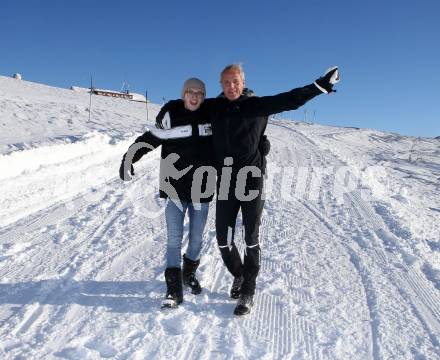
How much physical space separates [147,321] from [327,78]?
227 cm

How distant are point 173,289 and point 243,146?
1.32 m

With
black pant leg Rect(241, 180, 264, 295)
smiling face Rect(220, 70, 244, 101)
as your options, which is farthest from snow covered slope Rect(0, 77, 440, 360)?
smiling face Rect(220, 70, 244, 101)

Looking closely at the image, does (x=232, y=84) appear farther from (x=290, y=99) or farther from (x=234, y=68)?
(x=290, y=99)

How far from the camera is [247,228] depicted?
352cm

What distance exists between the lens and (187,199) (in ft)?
12.0

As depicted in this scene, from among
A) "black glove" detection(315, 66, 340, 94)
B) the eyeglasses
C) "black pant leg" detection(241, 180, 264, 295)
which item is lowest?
"black pant leg" detection(241, 180, 264, 295)

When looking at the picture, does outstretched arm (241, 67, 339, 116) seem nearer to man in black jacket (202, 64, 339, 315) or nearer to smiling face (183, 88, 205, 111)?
man in black jacket (202, 64, 339, 315)

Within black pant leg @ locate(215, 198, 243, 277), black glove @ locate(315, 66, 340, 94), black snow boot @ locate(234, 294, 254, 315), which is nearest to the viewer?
black glove @ locate(315, 66, 340, 94)

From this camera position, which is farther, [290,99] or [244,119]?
[244,119]

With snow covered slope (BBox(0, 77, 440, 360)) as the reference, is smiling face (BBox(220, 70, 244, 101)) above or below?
above

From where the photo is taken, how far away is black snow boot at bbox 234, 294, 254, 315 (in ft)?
11.2

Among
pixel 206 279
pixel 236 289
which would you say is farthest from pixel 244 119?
pixel 206 279

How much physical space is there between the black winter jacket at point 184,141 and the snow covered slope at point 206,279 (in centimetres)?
101

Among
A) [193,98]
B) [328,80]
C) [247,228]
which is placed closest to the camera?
[328,80]
